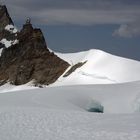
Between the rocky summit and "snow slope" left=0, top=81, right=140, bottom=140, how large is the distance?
5645 cm

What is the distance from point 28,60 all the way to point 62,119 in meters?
75.8

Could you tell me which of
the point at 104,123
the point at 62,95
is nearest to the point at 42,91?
the point at 62,95

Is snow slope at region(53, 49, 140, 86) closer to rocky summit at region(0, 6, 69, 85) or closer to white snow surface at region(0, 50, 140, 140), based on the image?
rocky summit at region(0, 6, 69, 85)

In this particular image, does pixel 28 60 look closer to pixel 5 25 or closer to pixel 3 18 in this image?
pixel 5 25

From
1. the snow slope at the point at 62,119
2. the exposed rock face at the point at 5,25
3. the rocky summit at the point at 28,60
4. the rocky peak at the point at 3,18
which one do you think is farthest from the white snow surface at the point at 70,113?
the rocky peak at the point at 3,18

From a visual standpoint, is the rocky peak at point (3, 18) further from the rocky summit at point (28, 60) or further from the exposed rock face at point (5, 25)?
the rocky summit at point (28, 60)

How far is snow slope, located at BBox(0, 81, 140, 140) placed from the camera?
17.0 metres

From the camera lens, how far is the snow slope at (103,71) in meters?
78.4

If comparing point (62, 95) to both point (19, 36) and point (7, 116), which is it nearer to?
point (7, 116)

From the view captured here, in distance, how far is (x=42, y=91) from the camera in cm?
3344

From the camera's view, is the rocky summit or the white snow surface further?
the rocky summit

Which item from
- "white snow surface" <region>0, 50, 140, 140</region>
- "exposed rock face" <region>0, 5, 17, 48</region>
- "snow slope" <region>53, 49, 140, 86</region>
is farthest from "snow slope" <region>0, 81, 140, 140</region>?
"exposed rock face" <region>0, 5, 17, 48</region>

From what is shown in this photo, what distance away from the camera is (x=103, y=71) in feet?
270

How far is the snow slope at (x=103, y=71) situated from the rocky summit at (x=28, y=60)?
14.9 ft
